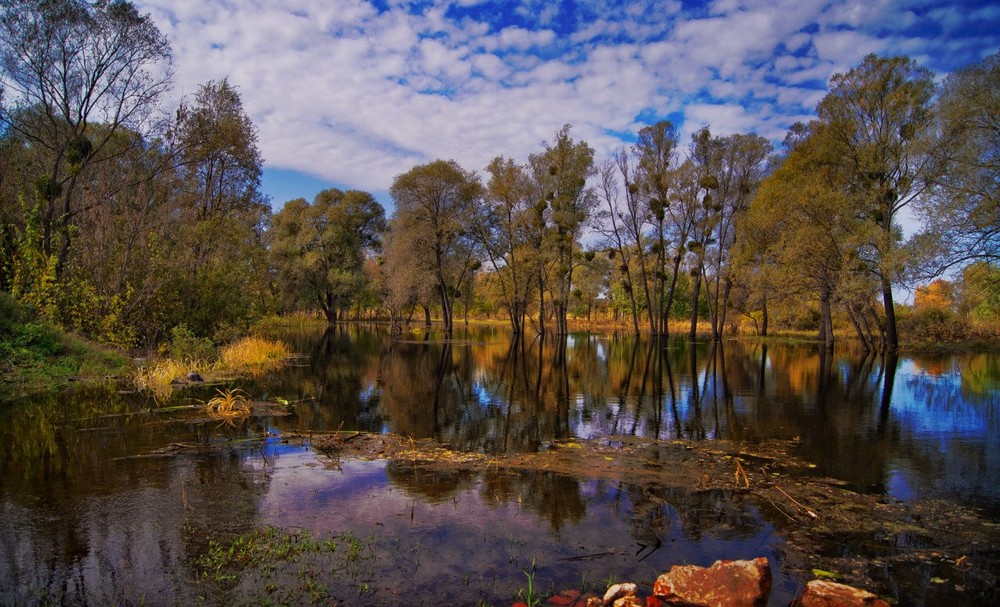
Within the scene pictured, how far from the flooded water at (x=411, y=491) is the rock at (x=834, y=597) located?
0.28 metres

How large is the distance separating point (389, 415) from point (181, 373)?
318 inches

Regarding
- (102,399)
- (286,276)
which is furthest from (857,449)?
(286,276)

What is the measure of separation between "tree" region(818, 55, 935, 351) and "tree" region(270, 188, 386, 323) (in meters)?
42.9

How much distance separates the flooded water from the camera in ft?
16.3

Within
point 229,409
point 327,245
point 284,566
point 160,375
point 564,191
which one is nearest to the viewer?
point 284,566

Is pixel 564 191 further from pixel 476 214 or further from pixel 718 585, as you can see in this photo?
pixel 718 585

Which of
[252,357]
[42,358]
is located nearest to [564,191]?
[252,357]

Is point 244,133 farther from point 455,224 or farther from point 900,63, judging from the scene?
point 900,63

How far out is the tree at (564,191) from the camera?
153 ft

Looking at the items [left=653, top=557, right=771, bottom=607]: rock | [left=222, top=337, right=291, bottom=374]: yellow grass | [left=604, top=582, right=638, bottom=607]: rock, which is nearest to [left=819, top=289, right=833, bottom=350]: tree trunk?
[left=222, top=337, right=291, bottom=374]: yellow grass

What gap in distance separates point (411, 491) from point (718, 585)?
411cm

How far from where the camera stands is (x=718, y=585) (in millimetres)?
4562

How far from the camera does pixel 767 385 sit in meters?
19.3

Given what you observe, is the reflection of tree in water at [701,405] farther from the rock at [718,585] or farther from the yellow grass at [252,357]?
the rock at [718,585]
